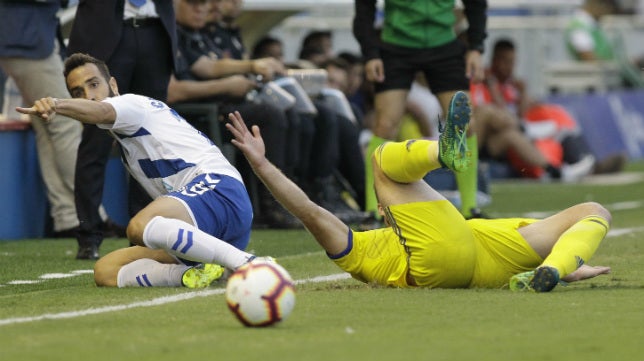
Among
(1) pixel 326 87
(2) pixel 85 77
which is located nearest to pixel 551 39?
(1) pixel 326 87

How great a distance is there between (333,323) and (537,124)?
532 inches

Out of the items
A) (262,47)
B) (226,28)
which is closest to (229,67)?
(226,28)

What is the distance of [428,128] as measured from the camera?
1445 centimetres

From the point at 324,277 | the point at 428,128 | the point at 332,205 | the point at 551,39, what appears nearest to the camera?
the point at 324,277

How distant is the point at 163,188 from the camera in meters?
7.43

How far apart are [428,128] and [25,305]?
8.41 meters

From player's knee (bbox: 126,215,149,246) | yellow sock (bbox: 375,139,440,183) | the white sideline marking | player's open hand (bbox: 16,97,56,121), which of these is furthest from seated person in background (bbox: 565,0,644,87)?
player's open hand (bbox: 16,97,56,121)

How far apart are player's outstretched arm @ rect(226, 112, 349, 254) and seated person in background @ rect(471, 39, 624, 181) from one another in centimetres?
1106

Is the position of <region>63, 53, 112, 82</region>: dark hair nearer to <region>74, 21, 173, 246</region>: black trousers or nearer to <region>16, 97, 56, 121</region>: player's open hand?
<region>16, 97, 56, 121</region>: player's open hand

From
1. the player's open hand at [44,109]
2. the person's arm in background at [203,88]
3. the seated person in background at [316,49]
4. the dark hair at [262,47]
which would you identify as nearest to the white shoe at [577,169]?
the seated person in background at [316,49]

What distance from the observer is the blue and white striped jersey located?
7.24m

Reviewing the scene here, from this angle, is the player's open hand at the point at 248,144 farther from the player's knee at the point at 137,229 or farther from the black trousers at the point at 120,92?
the black trousers at the point at 120,92

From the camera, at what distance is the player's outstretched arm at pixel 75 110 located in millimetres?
6539

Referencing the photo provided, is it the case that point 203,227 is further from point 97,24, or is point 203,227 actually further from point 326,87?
point 326,87
